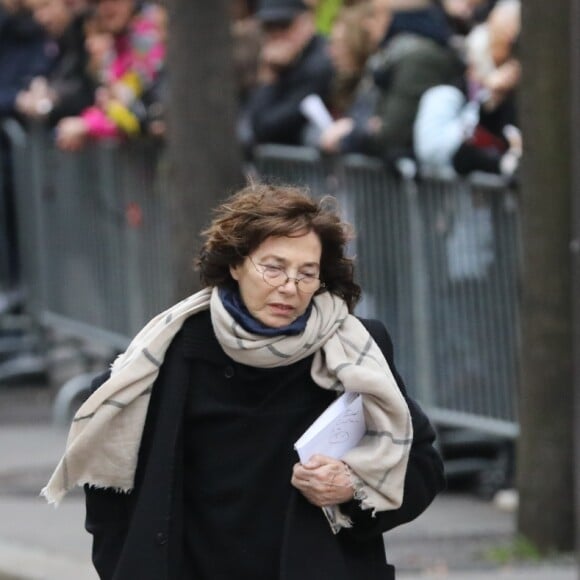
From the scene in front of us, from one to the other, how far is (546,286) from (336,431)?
11.4ft

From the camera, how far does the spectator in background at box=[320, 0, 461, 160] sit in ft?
28.0

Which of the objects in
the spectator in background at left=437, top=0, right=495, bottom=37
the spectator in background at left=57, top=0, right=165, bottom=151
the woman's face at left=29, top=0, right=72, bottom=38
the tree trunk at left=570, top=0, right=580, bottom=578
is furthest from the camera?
the woman's face at left=29, top=0, right=72, bottom=38

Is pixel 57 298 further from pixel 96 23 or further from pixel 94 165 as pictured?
pixel 96 23

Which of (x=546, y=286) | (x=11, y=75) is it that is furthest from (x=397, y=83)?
(x=11, y=75)

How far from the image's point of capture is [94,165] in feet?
38.7

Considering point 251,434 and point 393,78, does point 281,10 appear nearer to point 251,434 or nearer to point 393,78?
point 393,78

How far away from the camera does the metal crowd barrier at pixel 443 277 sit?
828 cm

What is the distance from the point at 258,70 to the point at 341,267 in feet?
21.3

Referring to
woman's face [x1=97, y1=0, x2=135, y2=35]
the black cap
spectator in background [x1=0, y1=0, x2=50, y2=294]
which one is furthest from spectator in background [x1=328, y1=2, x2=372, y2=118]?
spectator in background [x1=0, y1=0, x2=50, y2=294]

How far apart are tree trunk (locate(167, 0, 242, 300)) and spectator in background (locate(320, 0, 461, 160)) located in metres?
0.59

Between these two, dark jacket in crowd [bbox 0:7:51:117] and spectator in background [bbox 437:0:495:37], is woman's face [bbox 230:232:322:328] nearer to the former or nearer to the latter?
spectator in background [bbox 437:0:495:37]

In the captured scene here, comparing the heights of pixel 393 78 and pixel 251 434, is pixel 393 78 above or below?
above

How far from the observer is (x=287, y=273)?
4.01m

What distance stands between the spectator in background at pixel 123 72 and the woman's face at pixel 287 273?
6.98m
